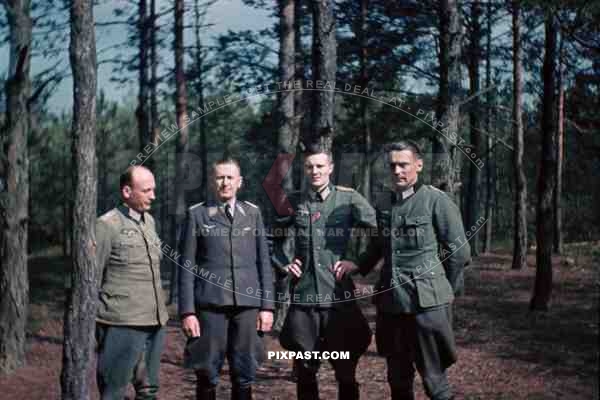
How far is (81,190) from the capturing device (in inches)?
249

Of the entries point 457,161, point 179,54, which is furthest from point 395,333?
point 179,54

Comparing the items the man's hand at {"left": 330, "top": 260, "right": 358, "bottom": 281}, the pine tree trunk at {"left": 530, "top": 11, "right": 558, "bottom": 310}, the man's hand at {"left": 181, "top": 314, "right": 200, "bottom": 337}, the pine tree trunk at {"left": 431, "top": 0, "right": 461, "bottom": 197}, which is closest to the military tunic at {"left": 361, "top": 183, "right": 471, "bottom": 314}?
the man's hand at {"left": 330, "top": 260, "right": 358, "bottom": 281}

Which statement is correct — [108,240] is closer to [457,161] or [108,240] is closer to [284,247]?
[284,247]

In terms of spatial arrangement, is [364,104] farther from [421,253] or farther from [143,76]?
[421,253]

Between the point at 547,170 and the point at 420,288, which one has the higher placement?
the point at 547,170

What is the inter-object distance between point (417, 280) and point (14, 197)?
257 inches

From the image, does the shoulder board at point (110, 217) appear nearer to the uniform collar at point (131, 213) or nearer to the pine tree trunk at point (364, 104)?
the uniform collar at point (131, 213)

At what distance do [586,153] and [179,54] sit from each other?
19059mm

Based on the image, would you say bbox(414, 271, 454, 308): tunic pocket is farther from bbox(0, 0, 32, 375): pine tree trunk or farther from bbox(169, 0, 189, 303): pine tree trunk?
bbox(169, 0, 189, 303): pine tree trunk

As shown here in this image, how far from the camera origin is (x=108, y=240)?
15.7ft

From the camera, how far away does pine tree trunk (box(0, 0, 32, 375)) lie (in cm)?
Answer: 925

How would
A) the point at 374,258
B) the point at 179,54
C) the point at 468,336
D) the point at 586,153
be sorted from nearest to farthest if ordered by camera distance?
the point at 374,258 → the point at 468,336 → the point at 179,54 → the point at 586,153

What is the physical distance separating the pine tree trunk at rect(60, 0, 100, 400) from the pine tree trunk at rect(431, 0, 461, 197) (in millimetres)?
3727

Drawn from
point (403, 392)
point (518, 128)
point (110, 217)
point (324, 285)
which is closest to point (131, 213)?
point (110, 217)
